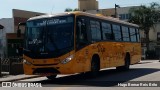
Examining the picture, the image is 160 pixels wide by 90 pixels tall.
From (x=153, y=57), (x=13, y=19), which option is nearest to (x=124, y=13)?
(x=153, y=57)

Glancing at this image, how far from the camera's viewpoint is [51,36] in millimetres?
16984

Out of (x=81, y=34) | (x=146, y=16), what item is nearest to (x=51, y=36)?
(x=81, y=34)

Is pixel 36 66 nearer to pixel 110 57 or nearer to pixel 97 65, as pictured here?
pixel 97 65

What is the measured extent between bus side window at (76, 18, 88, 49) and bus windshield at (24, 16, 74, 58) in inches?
17.3

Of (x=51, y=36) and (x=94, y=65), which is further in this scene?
(x=94, y=65)

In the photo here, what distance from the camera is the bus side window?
17144mm

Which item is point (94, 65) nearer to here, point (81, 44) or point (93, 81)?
point (93, 81)

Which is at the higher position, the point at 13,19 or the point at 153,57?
the point at 13,19

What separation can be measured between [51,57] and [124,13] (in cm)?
7185

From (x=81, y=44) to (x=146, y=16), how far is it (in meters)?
53.1

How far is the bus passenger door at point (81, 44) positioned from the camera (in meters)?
17.1

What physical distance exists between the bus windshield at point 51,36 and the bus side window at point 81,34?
17.3 inches

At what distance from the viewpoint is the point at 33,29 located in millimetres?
17672

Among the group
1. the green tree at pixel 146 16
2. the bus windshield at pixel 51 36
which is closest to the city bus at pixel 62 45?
the bus windshield at pixel 51 36
